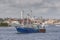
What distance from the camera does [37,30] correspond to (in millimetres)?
114750

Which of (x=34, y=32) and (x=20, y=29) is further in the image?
(x=34, y=32)

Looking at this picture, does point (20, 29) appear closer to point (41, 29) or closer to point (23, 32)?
point (23, 32)

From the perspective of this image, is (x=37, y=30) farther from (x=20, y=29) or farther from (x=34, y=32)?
(x=20, y=29)

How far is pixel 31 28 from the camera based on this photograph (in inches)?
4380

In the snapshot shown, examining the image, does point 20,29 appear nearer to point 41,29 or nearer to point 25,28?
point 25,28

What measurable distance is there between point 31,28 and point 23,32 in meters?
3.19

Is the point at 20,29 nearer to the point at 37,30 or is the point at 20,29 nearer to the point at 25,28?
the point at 25,28

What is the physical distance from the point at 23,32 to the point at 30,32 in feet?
11.0

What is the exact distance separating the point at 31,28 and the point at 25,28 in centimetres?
309

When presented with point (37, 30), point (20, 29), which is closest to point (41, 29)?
point (37, 30)

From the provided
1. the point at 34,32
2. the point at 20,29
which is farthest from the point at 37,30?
the point at 20,29

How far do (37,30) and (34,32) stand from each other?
1302 millimetres

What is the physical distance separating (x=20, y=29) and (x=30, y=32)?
6.09 meters

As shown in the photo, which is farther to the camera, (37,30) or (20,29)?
(37,30)
